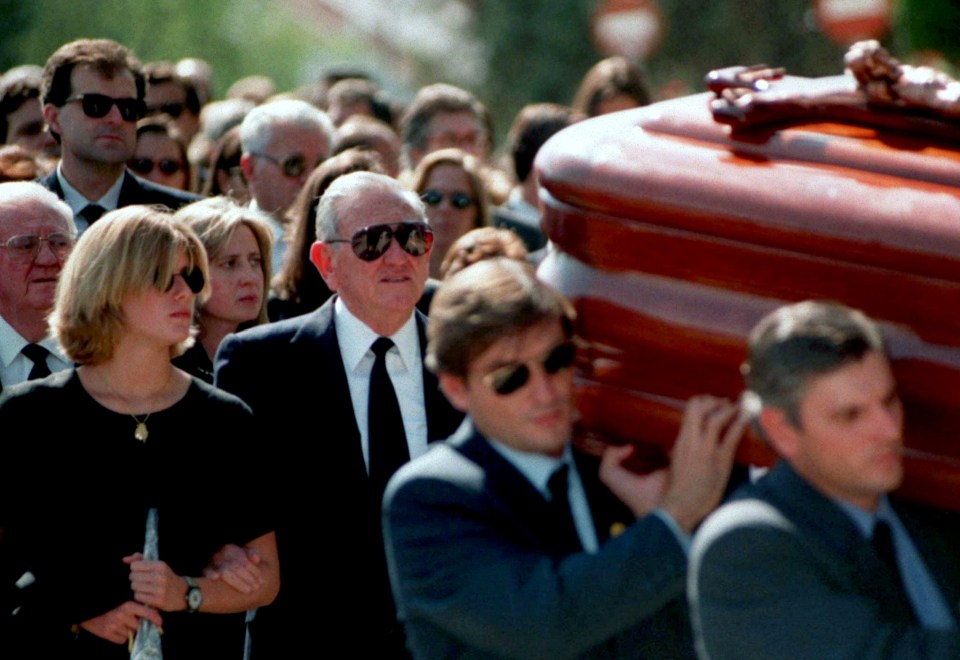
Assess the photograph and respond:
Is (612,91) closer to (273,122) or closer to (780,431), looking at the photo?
(273,122)

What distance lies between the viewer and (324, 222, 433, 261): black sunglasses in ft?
15.2

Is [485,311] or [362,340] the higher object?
[485,311]

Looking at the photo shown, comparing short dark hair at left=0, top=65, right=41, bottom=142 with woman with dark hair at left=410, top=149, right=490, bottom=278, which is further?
short dark hair at left=0, top=65, right=41, bottom=142

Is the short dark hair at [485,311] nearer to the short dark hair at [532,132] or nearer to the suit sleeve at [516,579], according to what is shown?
the suit sleeve at [516,579]

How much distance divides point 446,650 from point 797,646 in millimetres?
642

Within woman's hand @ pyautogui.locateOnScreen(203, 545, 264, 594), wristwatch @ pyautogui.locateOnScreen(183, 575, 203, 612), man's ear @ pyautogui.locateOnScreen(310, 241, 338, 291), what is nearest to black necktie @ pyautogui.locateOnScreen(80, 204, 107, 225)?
man's ear @ pyautogui.locateOnScreen(310, 241, 338, 291)

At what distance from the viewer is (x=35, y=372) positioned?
5008mm

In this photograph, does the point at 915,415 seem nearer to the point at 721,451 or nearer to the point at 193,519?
the point at 721,451

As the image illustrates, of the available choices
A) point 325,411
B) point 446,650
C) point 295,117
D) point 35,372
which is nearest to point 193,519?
point 325,411

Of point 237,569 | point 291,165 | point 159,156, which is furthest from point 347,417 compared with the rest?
point 159,156

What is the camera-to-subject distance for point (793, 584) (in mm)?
2803

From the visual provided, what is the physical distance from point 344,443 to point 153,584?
62cm

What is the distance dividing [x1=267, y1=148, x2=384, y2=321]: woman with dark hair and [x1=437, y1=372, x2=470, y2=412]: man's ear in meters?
2.46

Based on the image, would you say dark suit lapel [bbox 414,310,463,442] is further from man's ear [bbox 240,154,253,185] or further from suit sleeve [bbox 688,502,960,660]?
man's ear [bbox 240,154,253,185]
